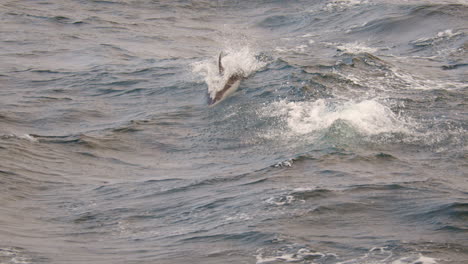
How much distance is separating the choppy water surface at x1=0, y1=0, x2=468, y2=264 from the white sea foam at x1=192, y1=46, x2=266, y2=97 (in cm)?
10

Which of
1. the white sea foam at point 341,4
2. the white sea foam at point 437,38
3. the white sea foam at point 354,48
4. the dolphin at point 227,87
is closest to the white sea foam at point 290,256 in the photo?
the dolphin at point 227,87

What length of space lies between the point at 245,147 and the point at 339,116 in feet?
6.63

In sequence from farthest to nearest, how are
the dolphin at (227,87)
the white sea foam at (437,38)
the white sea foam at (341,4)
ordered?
the white sea foam at (341,4) < the white sea foam at (437,38) < the dolphin at (227,87)

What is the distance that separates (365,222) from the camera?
10.3 meters

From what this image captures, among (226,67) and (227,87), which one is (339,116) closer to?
(227,87)

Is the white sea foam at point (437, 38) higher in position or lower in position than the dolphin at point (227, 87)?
higher

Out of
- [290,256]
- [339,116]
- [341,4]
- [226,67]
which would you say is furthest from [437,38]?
[290,256]

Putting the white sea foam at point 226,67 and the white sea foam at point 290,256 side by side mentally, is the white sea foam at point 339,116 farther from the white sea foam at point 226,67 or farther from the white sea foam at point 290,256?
the white sea foam at point 290,256

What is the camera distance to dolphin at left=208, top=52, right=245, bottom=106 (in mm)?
18719

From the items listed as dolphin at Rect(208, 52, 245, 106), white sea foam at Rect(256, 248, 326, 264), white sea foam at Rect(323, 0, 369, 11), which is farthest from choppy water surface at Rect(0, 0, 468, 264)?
white sea foam at Rect(323, 0, 369, 11)

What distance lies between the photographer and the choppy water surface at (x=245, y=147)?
10.1 meters

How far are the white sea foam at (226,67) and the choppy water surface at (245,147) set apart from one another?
0.32 feet

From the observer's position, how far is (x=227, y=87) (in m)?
19.5

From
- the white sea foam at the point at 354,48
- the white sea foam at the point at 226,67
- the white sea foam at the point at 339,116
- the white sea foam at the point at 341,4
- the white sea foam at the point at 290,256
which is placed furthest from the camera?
the white sea foam at the point at 341,4
